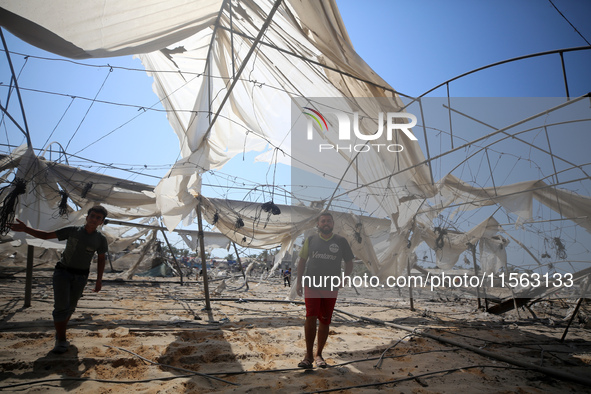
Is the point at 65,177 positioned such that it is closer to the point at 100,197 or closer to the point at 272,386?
the point at 100,197

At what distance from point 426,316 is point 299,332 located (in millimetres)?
3704

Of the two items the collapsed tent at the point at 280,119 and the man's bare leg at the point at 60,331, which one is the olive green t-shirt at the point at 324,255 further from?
the man's bare leg at the point at 60,331

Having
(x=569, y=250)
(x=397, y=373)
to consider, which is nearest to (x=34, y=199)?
(x=397, y=373)

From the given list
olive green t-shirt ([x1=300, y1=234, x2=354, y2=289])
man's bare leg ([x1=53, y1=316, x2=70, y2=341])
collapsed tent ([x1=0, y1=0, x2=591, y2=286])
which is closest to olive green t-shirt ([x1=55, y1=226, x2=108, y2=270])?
man's bare leg ([x1=53, y1=316, x2=70, y2=341])

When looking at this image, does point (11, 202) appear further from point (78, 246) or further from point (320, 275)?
point (320, 275)

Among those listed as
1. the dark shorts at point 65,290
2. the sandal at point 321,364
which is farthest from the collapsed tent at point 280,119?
the sandal at point 321,364

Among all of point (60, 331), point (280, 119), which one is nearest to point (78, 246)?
point (60, 331)

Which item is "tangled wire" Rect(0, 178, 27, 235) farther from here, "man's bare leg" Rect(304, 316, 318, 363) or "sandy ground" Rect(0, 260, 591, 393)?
"man's bare leg" Rect(304, 316, 318, 363)

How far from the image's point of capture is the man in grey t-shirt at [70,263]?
3.01m

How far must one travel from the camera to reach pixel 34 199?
6219 mm

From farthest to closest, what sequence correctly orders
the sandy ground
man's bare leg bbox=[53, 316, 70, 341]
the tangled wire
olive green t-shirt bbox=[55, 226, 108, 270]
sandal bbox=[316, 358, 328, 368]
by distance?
the tangled wire
olive green t-shirt bbox=[55, 226, 108, 270]
man's bare leg bbox=[53, 316, 70, 341]
sandal bbox=[316, 358, 328, 368]
the sandy ground

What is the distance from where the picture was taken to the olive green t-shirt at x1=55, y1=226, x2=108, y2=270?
3.18 metres

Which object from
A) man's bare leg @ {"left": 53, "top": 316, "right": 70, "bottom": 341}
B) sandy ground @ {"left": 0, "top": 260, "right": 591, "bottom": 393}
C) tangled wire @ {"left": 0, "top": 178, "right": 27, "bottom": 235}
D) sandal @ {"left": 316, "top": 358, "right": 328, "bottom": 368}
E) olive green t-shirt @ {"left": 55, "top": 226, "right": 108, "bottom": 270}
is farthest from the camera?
tangled wire @ {"left": 0, "top": 178, "right": 27, "bottom": 235}

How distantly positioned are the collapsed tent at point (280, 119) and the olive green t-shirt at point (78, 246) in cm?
180
